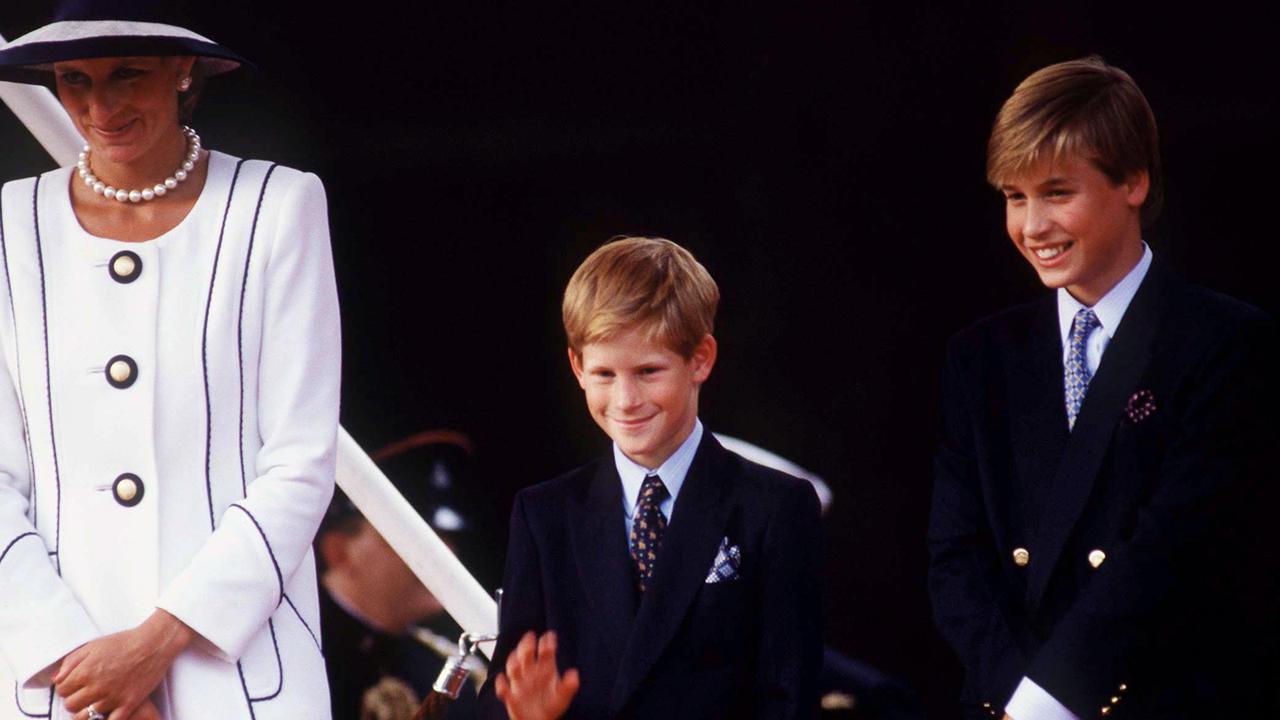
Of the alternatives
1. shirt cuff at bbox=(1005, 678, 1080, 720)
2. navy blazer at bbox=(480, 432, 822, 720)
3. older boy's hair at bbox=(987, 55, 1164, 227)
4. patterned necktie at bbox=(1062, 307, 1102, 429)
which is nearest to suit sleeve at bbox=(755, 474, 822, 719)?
navy blazer at bbox=(480, 432, 822, 720)

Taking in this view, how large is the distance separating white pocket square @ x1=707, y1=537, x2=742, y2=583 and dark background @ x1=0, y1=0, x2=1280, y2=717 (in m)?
0.61

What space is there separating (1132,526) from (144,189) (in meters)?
1.36

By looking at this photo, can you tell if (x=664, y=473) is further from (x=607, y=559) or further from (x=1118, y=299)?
(x=1118, y=299)

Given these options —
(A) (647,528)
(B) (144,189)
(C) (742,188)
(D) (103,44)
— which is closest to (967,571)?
(A) (647,528)

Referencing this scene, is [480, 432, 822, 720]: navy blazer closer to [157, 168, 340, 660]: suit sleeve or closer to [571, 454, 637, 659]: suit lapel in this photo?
[571, 454, 637, 659]: suit lapel

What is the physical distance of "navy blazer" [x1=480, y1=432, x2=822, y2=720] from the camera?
2406 millimetres

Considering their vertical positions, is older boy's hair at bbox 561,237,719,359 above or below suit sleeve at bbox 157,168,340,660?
above

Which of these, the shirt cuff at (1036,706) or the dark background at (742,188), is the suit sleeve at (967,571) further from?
the dark background at (742,188)

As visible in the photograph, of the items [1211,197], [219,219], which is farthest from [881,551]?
[219,219]

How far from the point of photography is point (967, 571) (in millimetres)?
2498

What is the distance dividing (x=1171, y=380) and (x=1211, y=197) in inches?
21.0

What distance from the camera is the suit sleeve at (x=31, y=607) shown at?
231 centimetres

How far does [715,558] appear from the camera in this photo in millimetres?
2436

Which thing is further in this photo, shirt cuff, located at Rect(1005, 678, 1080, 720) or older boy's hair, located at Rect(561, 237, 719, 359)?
older boy's hair, located at Rect(561, 237, 719, 359)
